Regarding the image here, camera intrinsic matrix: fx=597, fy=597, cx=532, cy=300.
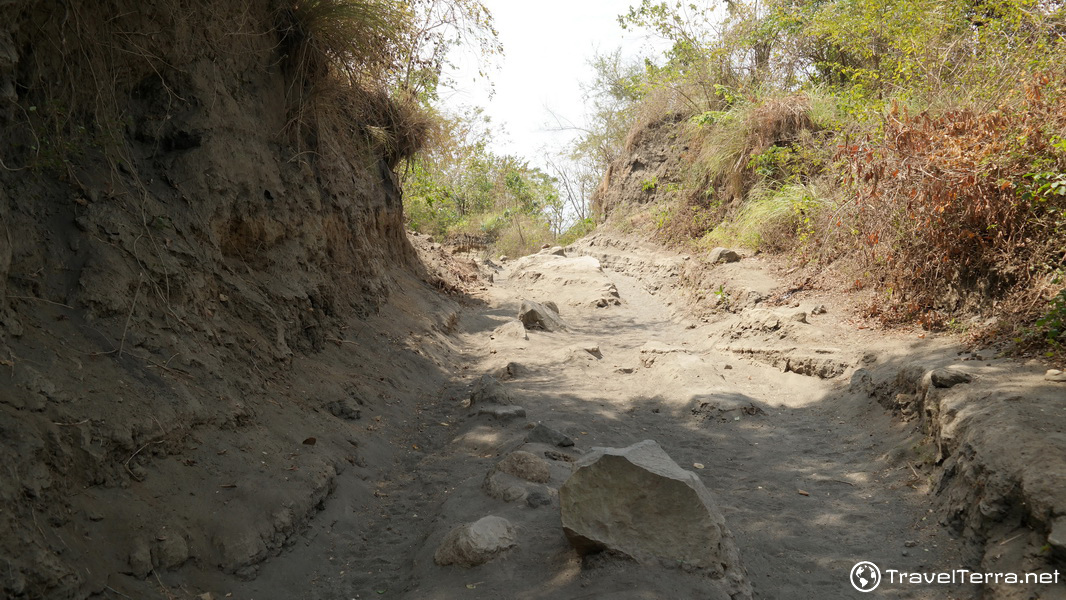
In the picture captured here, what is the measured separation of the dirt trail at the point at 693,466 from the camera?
322 cm

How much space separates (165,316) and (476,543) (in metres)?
2.59

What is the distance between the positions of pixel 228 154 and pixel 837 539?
222 inches

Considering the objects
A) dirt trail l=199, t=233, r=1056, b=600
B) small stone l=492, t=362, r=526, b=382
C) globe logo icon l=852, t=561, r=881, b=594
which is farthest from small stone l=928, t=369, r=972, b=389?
small stone l=492, t=362, r=526, b=382

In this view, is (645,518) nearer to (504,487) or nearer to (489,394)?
(504,487)

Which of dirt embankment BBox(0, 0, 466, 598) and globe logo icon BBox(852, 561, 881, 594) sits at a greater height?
dirt embankment BBox(0, 0, 466, 598)

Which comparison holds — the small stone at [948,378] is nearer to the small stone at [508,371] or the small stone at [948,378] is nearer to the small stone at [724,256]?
the small stone at [508,371]

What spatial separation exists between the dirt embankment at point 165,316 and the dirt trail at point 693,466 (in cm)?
38

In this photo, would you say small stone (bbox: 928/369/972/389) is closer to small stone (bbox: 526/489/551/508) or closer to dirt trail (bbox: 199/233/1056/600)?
dirt trail (bbox: 199/233/1056/600)

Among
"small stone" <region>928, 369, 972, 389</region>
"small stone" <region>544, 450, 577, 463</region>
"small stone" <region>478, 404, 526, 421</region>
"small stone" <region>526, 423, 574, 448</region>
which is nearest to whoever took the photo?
"small stone" <region>928, 369, 972, 389</region>

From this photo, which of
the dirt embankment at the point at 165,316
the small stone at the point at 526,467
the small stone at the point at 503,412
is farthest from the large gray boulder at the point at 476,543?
the small stone at the point at 503,412

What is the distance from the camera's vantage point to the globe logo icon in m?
3.34

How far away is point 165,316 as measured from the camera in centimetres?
401

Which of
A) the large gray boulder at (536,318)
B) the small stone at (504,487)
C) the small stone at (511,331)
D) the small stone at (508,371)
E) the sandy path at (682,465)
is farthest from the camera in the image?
the large gray boulder at (536,318)

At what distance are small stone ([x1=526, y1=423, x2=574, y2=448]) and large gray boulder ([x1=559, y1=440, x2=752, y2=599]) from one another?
150 centimetres
